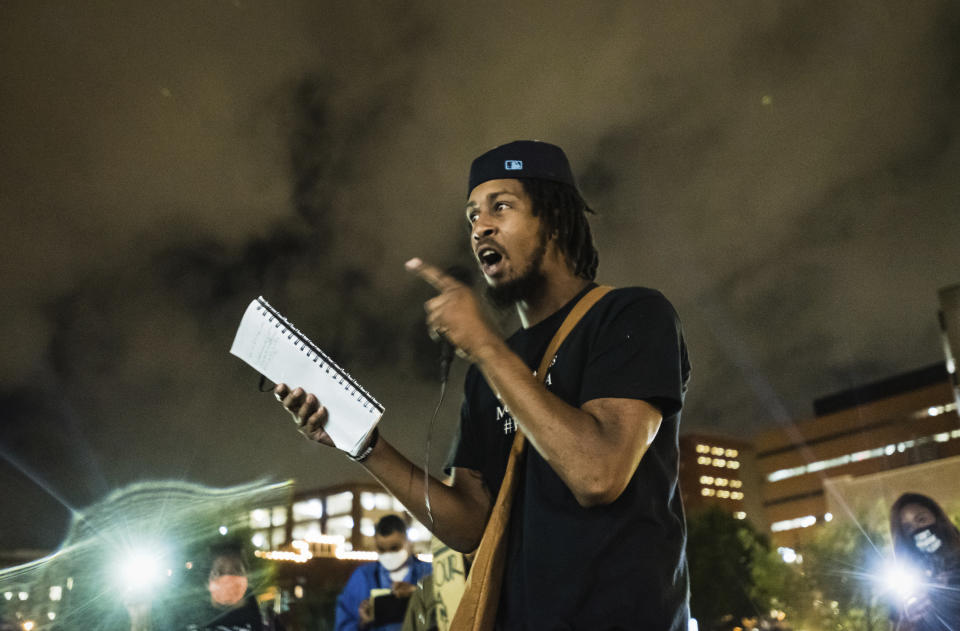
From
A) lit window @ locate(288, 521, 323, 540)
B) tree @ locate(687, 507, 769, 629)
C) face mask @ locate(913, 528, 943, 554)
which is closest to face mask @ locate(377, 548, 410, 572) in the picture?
face mask @ locate(913, 528, 943, 554)

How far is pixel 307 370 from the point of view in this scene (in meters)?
2.46

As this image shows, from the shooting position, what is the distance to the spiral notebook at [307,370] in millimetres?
2381

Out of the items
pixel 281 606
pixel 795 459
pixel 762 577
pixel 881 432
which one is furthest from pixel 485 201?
pixel 795 459

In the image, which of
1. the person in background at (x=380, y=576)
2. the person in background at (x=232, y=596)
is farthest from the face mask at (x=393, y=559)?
the person in background at (x=232, y=596)

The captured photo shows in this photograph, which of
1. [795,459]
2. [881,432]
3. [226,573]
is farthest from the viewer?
[795,459]

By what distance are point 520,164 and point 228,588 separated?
207 inches

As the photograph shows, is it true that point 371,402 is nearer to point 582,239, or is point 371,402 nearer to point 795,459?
point 582,239

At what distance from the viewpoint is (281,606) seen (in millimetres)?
75938

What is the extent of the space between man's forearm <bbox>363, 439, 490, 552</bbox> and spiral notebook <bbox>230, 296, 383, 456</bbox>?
0.57 ft

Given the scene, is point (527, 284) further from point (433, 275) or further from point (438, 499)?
point (438, 499)

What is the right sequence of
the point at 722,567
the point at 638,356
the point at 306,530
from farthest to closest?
the point at 306,530
the point at 722,567
the point at 638,356

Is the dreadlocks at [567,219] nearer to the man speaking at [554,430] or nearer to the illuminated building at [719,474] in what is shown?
the man speaking at [554,430]

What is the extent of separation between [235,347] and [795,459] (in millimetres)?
149755

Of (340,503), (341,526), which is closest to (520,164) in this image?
(340,503)
